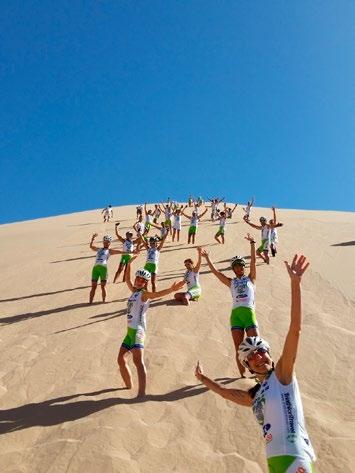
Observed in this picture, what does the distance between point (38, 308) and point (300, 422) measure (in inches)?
379

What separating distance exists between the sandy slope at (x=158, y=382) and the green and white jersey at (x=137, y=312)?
97cm

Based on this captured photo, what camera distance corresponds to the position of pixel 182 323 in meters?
8.98

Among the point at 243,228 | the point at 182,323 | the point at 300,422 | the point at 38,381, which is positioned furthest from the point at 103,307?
the point at 243,228

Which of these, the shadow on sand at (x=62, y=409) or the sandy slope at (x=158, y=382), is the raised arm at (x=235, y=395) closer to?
the sandy slope at (x=158, y=382)

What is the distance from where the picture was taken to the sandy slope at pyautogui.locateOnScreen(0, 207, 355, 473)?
14.7 feet

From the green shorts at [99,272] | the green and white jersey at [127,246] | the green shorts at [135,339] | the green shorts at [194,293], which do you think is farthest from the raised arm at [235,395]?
the green and white jersey at [127,246]

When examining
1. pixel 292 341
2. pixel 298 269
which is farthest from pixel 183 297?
pixel 292 341

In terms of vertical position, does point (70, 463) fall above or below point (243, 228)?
below

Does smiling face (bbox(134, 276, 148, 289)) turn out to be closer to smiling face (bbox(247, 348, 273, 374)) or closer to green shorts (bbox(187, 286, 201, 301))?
smiling face (bbox(247, 348, 273, 374))

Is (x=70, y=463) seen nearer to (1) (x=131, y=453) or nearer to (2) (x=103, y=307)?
(1) (x=131, y=453)

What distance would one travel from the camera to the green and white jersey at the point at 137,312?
19.7ft

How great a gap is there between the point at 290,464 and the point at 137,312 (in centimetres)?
371

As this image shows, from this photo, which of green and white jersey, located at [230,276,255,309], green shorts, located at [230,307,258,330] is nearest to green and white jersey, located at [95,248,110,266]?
green and white jersey, located at [230,276,255,309]

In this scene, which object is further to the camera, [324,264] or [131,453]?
[324,264]
